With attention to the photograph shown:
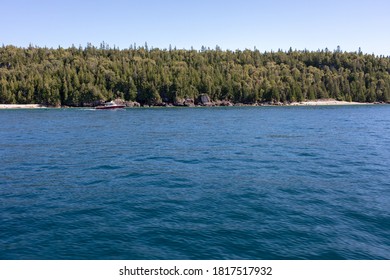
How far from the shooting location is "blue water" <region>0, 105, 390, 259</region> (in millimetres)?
15359

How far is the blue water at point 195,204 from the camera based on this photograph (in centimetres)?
1536

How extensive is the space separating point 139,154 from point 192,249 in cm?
2540

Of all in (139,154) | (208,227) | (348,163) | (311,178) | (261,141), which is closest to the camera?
(208,227)

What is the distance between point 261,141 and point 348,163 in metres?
17.1

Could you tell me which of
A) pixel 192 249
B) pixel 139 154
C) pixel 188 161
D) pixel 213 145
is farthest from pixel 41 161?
pixel 192 249

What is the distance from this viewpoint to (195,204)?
21.2m

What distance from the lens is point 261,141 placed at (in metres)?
49.8

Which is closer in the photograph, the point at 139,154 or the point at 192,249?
the point at 192,249

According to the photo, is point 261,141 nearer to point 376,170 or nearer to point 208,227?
point 376,170
